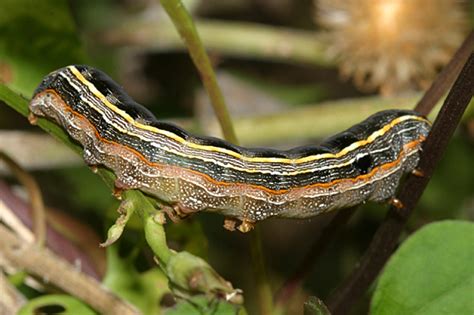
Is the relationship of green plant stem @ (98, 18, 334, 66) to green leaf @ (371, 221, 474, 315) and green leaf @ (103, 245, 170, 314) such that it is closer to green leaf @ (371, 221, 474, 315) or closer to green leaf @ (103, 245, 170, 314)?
green leaf @ (103, 245, 170, 314)

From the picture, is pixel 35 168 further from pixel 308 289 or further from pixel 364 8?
pixel 364 8

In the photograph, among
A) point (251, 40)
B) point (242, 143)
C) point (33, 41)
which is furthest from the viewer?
point (251, 40)

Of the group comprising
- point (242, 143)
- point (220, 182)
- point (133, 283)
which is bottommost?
point (133, 283)

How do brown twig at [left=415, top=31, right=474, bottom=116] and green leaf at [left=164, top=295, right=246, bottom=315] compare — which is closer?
green leaf at [left=164, top=295, right=246, bottom=315]

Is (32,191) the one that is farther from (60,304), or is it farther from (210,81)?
(210,81)

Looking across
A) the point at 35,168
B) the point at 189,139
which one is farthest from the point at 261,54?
the point at 189,139

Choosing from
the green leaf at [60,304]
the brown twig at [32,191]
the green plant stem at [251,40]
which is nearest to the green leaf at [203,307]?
the green leaf at [60,304]

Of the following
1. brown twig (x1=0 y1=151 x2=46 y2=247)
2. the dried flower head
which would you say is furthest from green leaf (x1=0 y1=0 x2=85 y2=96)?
the dried flower head

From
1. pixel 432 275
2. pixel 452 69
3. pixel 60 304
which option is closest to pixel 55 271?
pixel 60 304
